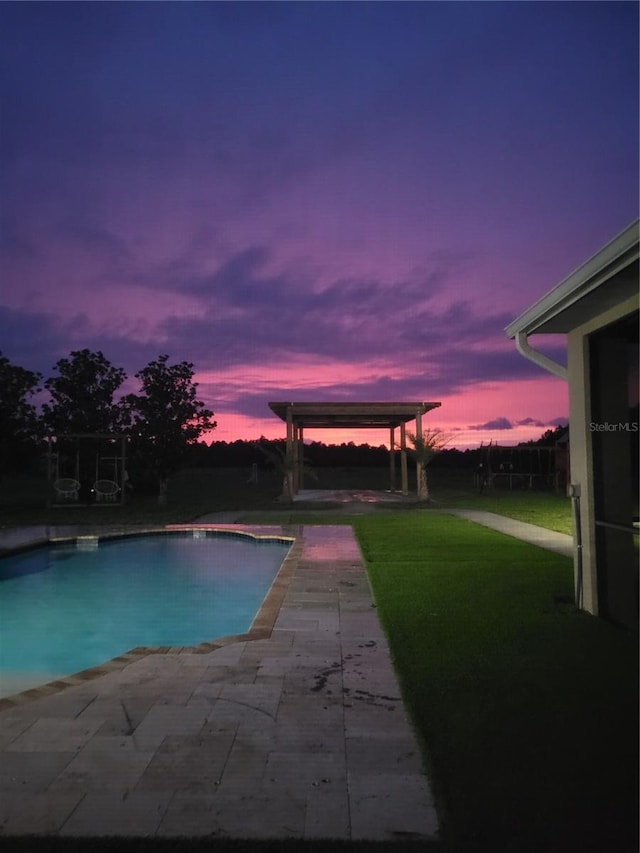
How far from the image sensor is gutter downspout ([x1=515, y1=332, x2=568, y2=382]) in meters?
5.46

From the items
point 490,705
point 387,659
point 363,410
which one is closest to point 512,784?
point 490,705

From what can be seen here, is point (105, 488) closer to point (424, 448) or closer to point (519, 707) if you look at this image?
point (424, 448)

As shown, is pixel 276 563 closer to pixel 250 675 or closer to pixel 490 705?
pixel 250 675

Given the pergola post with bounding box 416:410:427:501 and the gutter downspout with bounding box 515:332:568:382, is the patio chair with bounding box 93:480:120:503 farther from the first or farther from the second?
the gutter downspout with bounding box 515:332:568:382

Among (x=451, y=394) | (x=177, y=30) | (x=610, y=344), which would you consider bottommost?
(x=610, y=344)

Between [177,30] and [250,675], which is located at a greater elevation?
[177,30]

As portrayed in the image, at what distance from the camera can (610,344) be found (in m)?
5.13

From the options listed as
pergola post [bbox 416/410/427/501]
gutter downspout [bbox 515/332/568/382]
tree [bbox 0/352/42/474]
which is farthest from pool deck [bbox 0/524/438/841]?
tree [bbox 0/352/42/474]

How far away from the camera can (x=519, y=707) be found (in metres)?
3.26

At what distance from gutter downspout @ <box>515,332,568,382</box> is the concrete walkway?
368 cm

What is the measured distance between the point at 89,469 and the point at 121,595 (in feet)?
37.5

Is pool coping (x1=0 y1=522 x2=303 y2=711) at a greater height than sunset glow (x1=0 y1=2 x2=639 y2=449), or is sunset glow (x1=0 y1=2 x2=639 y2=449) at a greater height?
sunset glow (x1=0 y1=2 x2=639 y2=449)

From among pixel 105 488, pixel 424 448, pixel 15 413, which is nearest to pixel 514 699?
pixel 424 448

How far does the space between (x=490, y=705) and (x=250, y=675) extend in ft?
4.82
